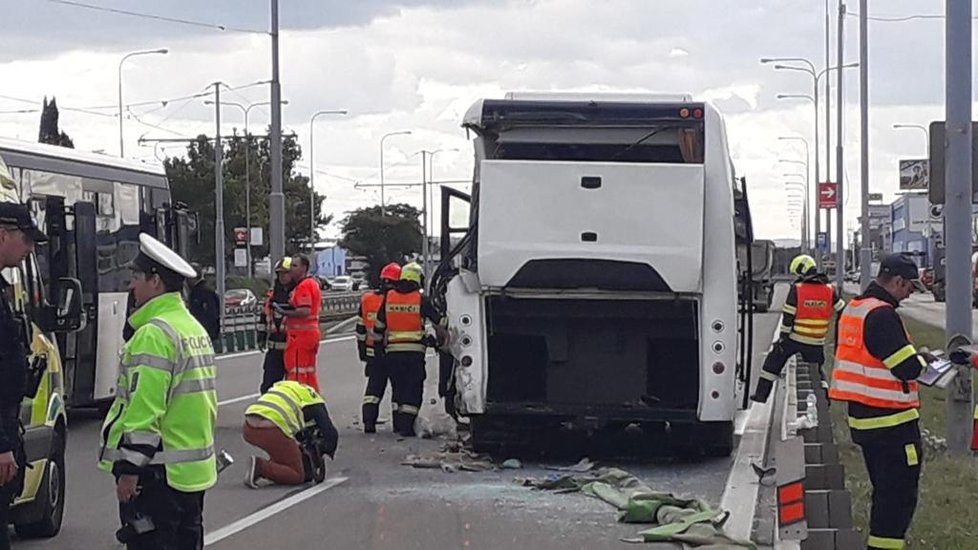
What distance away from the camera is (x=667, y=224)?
1302 cm

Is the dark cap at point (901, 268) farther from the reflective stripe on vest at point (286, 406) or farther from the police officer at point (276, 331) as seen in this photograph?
the police officer at point (276, 331)

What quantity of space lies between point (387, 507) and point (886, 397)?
4122 millimetres

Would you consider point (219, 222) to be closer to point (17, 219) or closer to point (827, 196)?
point (827, 196)

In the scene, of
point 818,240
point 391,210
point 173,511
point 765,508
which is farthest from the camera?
point 391,210

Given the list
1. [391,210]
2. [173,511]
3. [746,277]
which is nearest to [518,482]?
[746,277]

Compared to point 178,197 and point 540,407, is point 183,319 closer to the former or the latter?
point 540,407

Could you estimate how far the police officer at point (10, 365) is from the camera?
256 inches

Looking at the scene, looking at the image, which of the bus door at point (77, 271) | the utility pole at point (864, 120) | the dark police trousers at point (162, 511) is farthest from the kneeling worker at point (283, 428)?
the utility pole at point (864, 120)

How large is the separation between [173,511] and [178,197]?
2877 inches

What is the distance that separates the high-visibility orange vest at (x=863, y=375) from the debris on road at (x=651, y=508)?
1.14 meters

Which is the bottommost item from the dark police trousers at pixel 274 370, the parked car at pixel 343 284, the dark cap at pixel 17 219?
the parked car at pixel 343 284

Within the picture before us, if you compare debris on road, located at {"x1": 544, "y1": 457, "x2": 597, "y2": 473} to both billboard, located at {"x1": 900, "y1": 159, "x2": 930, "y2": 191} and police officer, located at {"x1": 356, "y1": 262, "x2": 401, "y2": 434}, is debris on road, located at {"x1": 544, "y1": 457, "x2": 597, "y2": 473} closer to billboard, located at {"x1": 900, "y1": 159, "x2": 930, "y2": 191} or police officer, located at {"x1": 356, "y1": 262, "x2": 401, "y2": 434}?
police officer, located at {"x1": 356, "y1": 262, "x2": 401, "y2": 434}

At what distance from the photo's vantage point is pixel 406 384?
15.9 meters

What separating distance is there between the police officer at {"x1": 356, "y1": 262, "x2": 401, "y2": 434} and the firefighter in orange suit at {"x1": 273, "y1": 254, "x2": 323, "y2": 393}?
66 cm
